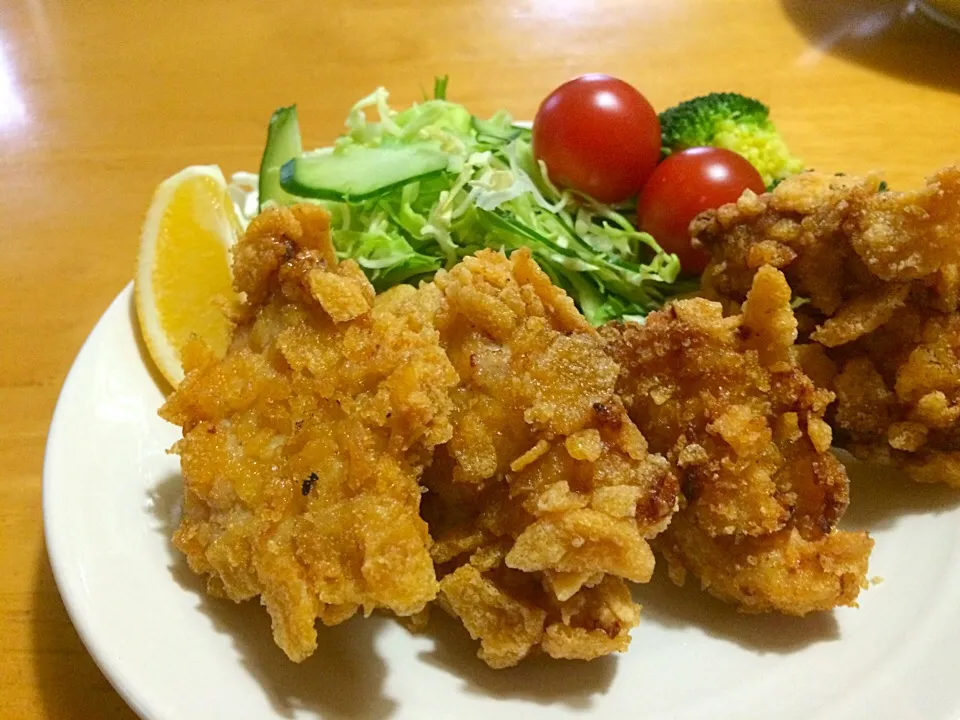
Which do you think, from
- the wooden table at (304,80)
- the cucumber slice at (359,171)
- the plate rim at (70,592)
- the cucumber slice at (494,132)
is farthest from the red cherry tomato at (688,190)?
the plate rim at (70,592)

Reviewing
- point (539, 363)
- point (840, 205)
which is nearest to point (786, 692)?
point (539, 363)

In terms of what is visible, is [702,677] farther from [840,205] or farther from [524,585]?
[840,205]

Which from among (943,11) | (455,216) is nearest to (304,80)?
(455,216)

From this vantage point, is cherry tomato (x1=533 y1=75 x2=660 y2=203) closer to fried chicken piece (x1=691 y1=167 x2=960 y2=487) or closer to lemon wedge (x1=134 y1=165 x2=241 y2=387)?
fried chicken piece (x1=691 y1=167 x2=960 y2=487)

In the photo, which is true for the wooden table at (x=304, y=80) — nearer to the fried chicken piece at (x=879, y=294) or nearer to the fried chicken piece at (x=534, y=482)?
the fried chicken piece at (x=534, y=482)

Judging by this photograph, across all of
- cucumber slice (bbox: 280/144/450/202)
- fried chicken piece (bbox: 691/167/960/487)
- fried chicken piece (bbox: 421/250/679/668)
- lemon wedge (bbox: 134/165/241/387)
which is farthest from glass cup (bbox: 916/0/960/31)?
lemon wedge (bbox: 134/165/241/387)
